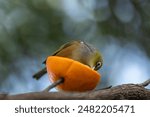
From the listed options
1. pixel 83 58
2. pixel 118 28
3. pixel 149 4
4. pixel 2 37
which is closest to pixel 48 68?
pixel 83 58

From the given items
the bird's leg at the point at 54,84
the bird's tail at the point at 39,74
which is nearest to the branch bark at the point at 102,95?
the bird's leg at the point at 54,84

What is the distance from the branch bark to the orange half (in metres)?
0.08

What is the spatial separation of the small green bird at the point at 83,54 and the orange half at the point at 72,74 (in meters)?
0.02

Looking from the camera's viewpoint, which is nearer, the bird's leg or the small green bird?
the bird's leg

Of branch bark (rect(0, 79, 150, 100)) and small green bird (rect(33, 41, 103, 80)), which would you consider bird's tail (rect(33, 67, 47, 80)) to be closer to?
small green bird (rect(33, 41, 103, 80))

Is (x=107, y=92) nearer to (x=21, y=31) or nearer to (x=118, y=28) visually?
(x=21, y=31)

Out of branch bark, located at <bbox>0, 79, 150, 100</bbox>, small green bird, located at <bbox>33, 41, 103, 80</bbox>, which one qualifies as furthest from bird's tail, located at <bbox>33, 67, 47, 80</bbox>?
branch bark, located at <bbox>0, 79, 150, 100</bbox>

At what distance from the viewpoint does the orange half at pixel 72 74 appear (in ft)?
1.81

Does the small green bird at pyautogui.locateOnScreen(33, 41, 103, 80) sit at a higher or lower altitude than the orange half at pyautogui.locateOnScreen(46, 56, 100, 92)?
higher

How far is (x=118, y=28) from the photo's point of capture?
208cm

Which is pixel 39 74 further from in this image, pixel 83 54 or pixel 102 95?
pixel 102 95

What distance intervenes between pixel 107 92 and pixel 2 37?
150 centimetres

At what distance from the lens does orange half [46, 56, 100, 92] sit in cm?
55

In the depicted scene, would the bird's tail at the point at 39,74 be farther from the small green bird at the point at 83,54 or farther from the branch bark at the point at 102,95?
the branch bark at the point at 102,95
